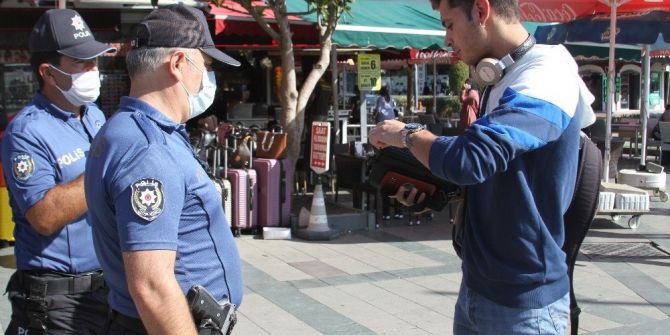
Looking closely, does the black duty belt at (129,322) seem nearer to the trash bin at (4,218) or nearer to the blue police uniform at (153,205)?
the blue police uniform at (153,205)

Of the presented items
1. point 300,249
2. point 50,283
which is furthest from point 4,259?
point 50,283

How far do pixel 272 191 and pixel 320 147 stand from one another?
744mm

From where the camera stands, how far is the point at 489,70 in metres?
2.42

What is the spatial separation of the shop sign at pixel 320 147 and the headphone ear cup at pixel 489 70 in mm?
6101

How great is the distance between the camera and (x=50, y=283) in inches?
113

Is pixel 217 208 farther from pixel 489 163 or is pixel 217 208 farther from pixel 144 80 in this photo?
pixel 489 163

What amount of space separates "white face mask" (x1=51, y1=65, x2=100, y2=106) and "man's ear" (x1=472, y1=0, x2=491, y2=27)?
1.62 meters

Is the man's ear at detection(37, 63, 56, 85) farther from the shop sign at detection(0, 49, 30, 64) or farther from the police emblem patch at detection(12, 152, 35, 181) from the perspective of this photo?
the shop sign at detection(0, 49, 30, 64)

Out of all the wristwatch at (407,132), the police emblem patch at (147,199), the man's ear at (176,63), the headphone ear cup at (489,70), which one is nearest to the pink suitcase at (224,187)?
the wristwatch at (407,132)

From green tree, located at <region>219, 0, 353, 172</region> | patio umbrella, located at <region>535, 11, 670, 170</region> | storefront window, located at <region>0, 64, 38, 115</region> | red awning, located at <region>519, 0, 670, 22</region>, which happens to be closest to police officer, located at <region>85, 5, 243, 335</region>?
green tree, located at <region>219, 0, 353, 172</region>

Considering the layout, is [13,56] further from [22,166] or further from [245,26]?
[22,166]

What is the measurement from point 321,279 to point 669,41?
5889 millimetres

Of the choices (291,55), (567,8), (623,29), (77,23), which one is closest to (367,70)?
(567,8)

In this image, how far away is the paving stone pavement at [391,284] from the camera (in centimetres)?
555
